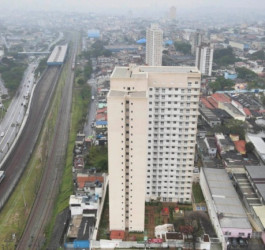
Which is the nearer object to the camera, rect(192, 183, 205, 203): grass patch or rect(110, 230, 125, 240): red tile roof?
rect(110, 230, 125, 240): red tile roof

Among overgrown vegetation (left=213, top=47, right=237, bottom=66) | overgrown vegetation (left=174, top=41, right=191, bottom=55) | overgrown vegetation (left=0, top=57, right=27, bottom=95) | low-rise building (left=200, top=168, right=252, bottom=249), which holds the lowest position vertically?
low-rise building (left=200, top=168, right=252, bottom=249)

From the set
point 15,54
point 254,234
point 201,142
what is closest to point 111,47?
point 15,54

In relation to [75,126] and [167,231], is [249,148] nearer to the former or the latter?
[167,231]

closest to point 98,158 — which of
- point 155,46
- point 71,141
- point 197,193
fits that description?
point 71,141

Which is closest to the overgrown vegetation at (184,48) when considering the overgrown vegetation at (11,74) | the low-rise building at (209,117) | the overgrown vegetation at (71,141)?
the overgrown vegetation at (71,141)

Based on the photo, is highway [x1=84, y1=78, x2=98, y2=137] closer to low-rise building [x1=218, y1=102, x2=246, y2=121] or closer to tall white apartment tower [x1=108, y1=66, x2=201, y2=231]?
tall white apartment tower [x1=108, y1=66, x2=201, y2=231]

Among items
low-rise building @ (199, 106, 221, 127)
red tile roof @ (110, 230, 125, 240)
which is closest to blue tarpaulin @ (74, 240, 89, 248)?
red tile roof @ (110, 230, 125, 240)

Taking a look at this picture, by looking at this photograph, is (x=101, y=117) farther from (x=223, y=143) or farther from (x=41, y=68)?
→ (x=41, y=68)
